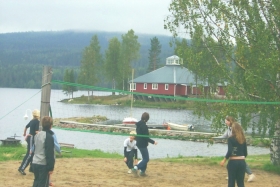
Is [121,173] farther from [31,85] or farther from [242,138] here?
[31,85]

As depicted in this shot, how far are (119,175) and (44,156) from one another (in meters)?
4.52

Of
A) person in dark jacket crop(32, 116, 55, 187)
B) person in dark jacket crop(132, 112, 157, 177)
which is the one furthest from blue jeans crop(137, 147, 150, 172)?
person in dark jacket crop(32, 116, 55, 187)

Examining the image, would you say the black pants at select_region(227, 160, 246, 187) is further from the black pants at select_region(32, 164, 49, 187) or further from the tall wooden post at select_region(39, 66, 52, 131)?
the tall wooden post at select_region(39, 66, 52, 131)

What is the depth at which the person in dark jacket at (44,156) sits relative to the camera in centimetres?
902

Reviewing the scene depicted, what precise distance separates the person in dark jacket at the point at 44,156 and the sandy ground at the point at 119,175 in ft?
8.14

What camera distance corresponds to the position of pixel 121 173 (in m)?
13.7

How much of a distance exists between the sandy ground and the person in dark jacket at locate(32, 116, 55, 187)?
8.14 feet

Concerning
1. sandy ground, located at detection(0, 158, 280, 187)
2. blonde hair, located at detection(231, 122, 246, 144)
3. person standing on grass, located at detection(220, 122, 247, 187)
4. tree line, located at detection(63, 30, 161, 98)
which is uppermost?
tree line, located at detection(63, 30, 161, 98)

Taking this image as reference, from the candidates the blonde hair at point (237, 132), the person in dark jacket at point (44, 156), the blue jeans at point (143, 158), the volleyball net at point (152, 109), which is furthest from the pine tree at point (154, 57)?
the person in dark jacket at point (44, 156)

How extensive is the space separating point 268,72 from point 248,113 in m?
1.35

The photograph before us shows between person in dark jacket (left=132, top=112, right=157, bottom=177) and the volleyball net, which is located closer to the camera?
person in dark jacket (left=132, top=112, right=157, bottom=177)

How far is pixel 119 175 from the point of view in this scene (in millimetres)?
13352

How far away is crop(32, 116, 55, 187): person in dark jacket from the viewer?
29.6 ft

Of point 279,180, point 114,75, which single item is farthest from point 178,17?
point 114,75
